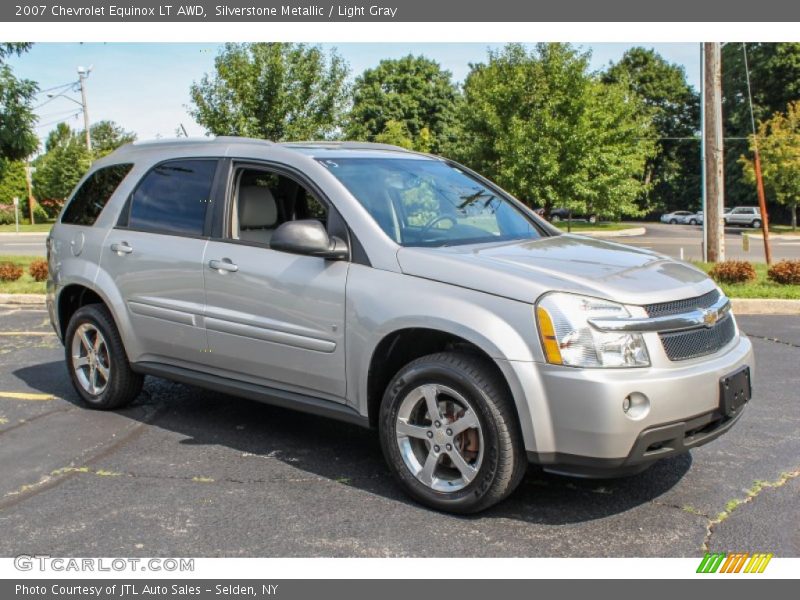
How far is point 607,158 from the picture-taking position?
30469 millimetres

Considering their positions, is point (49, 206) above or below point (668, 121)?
below

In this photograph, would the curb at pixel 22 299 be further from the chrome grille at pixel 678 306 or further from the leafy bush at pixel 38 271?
the chrome grille at pixel 678 306

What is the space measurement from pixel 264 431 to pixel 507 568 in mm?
2498

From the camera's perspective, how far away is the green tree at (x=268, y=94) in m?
20.0

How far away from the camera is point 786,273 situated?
11.8 metres

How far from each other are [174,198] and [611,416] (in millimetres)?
3357

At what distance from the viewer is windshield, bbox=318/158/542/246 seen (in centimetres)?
469

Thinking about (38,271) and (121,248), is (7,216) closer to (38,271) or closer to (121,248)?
(38,271)

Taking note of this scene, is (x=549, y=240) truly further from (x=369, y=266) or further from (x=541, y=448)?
(x=541, y=448)

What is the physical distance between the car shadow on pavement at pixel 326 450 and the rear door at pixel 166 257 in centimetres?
59

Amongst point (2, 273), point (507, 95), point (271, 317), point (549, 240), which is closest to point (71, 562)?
point (271, 317)

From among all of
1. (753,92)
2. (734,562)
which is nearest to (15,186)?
(753,92)

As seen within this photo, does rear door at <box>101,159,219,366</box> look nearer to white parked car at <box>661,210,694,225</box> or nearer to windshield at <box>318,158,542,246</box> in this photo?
windshield at <box>318,158,542,246</box>

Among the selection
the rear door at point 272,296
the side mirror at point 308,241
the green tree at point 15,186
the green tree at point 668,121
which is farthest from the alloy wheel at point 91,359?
the green tree at point 668,121
